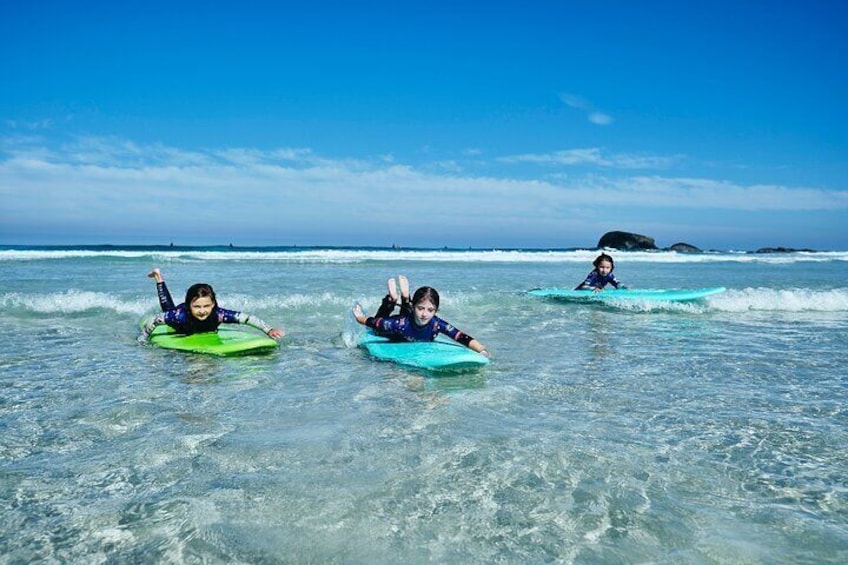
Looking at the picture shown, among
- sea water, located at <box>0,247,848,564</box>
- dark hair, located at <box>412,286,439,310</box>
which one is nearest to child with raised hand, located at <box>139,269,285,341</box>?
sea water, located at <box>0,247,848,564</box>

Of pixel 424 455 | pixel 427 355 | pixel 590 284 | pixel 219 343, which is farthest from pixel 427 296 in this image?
pixel 590 284

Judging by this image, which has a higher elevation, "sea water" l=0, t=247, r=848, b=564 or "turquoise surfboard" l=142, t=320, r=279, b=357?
"turquoise surfboard" l=142, t=320, r=279, b=357

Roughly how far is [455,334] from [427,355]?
0.74 metres

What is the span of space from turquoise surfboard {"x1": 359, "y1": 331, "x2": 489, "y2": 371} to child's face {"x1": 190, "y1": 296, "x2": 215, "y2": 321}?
7.63 feet

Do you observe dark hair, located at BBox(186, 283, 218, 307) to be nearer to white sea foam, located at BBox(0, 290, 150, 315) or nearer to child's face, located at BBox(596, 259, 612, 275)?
white sea foam, located at BBox(0, 290, 150, 315)

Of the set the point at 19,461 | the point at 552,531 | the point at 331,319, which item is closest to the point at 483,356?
the point at 552,531

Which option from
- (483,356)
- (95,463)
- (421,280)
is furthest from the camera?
(421,280)

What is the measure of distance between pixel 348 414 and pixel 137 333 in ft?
19.1

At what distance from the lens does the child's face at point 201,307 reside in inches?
319

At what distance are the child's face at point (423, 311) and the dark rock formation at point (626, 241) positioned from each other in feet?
232

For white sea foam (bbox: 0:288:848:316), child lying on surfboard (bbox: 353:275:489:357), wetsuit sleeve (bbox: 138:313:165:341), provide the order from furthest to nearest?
white sea foam (bbox: 0:288:848:316)
wetsuit sleeve (bbox: 138:313:165:341)
child lying on surfboard (bbox: 353:275:489:357)

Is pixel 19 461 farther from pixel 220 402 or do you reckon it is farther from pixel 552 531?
pixel 552 531

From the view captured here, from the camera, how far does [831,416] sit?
488 cm

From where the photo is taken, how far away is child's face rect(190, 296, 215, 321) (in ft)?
26.6
